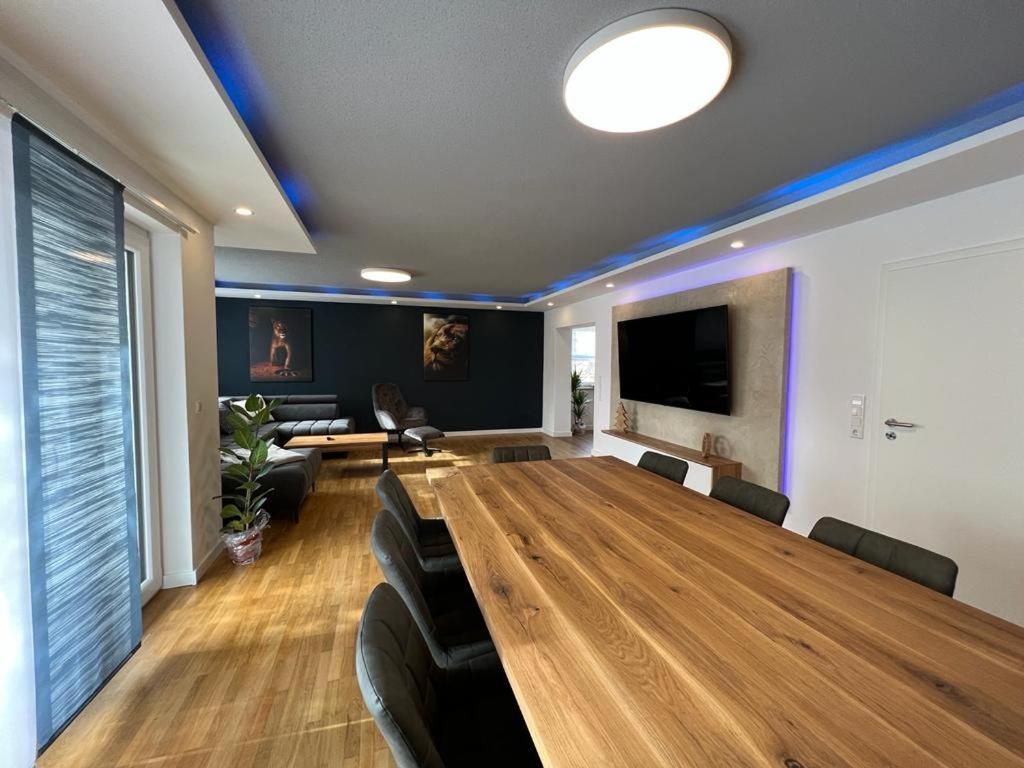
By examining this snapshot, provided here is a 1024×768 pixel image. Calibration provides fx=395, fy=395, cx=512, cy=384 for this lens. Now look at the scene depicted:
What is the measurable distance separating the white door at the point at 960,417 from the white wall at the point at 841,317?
99mm

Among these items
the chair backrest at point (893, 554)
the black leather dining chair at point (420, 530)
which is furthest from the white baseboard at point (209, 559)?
the chair backrest at point (893, 554)

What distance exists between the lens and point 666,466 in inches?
95.3

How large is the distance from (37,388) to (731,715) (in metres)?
2.20

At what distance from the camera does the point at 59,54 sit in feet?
4.05

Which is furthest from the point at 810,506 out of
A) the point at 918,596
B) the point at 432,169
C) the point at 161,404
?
the point at 161,404

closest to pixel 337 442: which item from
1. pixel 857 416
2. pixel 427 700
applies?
pixel 427 700

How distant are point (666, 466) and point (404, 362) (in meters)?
5.40

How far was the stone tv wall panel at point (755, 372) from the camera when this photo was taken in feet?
10.4

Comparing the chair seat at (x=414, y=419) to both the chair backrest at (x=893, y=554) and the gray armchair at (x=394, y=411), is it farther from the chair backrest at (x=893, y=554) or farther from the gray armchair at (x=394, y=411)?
the chair backrest at (x=893, y=554)

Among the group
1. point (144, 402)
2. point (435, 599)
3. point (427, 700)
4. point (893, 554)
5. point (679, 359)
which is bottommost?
point (435, 599)

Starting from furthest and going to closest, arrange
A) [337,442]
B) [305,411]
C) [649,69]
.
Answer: [305,411] → [337,442] → [649,69]

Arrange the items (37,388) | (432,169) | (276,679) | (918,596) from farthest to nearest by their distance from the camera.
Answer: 1. (432,169)
2. (276,679)
3. (37,388)
4. (918,596)

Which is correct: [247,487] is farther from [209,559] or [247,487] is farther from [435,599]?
[435,599]

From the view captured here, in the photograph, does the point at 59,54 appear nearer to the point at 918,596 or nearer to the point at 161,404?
the point at 161,404
